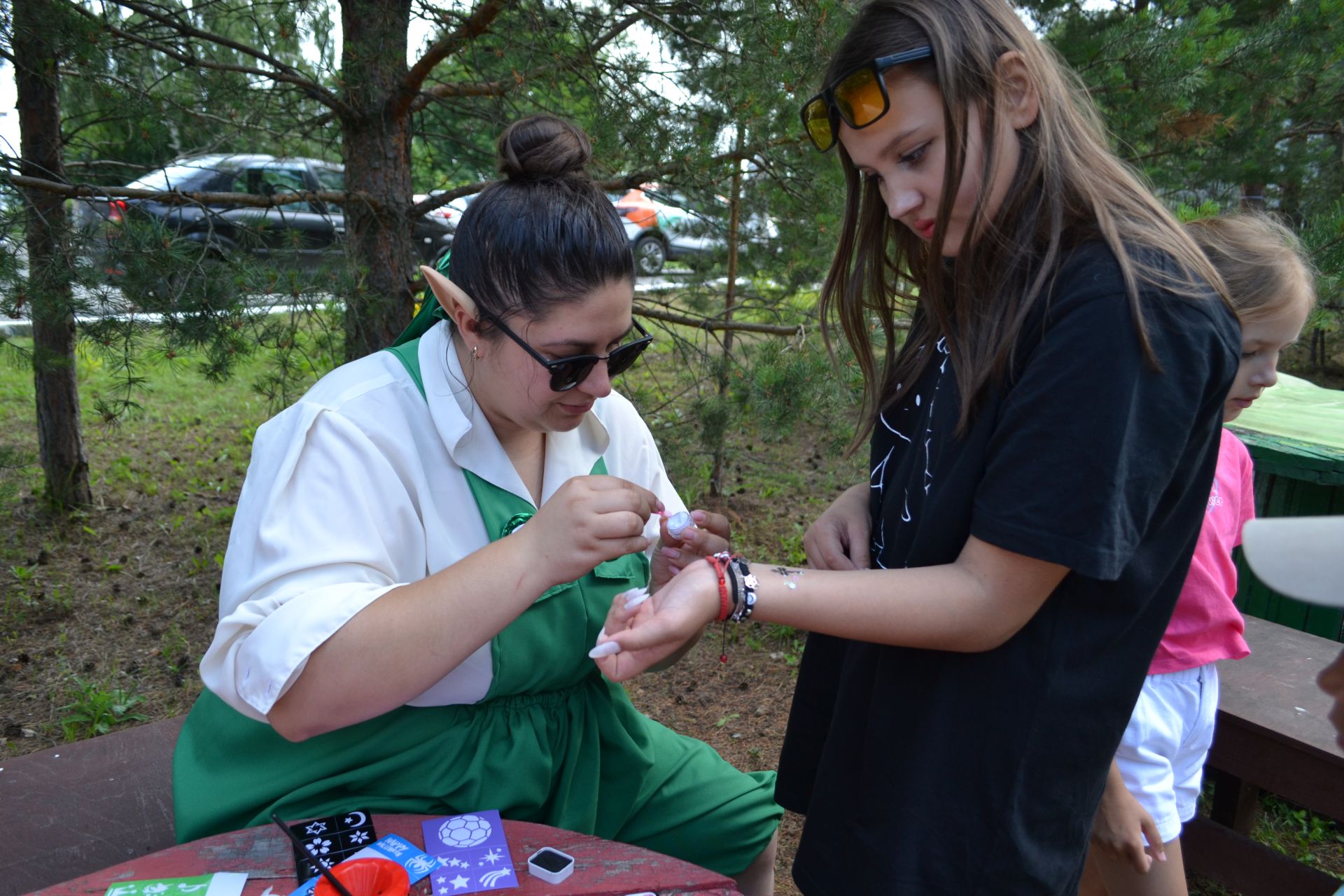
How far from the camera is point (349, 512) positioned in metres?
1.58

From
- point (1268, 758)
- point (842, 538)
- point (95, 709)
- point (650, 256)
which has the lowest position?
point (95, 709)

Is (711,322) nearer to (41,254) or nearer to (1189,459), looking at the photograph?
(41,254)

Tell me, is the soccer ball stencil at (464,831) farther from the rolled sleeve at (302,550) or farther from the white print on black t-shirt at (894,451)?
the white print on black t-shirt at (894,451)

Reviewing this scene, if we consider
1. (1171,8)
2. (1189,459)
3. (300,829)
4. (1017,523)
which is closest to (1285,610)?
(1171,8)

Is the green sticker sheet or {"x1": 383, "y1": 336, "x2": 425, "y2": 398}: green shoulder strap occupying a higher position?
{"x1": 383, "y1": 336, "x2": 425, "y2": 398}: green shoulder strap

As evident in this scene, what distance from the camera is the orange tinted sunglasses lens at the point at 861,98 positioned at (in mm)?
1433

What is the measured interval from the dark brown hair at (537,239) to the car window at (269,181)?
3.10 m

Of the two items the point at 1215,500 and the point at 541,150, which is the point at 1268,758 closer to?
the point at 1215,500

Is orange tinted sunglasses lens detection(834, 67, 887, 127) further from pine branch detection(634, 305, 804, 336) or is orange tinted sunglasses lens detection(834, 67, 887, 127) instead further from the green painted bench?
pine branch detection(634, 305, 804, 336)

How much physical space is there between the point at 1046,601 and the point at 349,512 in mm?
1119

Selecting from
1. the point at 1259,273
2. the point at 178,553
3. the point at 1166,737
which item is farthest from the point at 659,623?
the point at 178,553

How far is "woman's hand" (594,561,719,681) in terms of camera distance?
1392 mm

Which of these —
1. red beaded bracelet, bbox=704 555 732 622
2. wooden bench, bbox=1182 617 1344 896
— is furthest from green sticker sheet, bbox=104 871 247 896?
wooden bench, bbox=1182 617 1344 896

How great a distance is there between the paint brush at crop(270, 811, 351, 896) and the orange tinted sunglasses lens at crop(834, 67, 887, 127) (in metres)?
1.39
